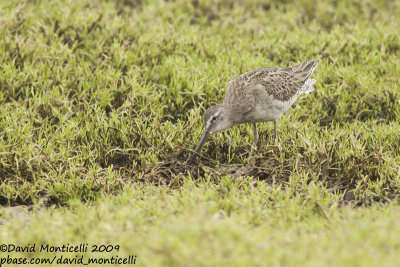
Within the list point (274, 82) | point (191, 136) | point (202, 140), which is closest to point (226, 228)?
point (202, 140)

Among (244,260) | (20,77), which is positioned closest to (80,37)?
(20,77)

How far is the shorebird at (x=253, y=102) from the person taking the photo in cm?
666

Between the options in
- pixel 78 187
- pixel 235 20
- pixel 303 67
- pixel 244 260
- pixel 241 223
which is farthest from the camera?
pixel 235 20

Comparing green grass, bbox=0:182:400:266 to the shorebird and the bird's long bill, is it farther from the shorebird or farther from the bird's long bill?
the shorebird

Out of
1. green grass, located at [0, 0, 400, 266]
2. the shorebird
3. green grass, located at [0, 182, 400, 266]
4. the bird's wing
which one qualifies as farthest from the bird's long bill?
green grass, located at [0, 182, 400, 266]

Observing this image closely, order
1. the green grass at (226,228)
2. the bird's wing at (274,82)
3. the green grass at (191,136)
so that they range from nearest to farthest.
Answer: the green grass at (226,228) → the green grass at (191,136) → the bird's wing at (274,82)

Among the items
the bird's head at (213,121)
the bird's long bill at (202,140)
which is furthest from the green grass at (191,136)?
the bird's head at (213,121)

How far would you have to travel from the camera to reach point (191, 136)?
23.1 feet

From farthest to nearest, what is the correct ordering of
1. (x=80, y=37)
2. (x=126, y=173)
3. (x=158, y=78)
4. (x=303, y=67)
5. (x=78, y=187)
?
(x=80, y=37), (x=158, y=78), (x=303, y=67), (x=126, y=173), (x=78, y=187)

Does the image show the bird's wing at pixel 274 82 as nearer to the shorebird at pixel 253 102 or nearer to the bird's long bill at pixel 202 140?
the shorebird at pixel 253 102

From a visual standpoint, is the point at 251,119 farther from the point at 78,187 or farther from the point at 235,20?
the point at 235,20

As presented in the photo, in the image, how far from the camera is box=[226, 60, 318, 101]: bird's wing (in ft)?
22.6

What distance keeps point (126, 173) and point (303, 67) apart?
2893mm

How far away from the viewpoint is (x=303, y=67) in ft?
24.9
